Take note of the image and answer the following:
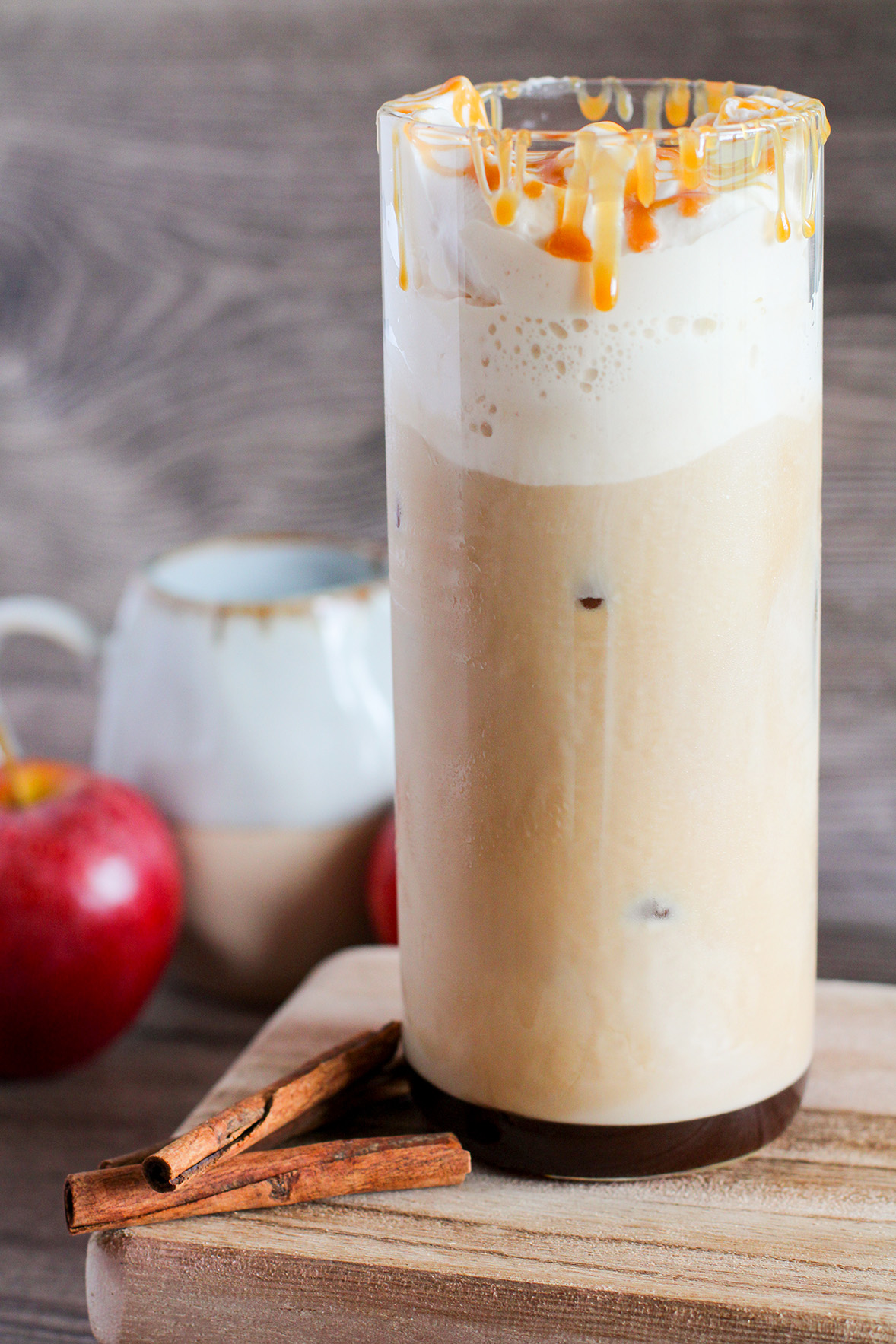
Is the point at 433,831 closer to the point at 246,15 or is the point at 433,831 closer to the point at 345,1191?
the point at 345,1191

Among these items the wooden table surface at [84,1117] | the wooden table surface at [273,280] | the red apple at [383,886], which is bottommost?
the wooden table surface at [84,1117]

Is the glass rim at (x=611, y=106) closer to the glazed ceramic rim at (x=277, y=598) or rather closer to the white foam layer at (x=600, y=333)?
the white foam layer at (x=600, y=333)

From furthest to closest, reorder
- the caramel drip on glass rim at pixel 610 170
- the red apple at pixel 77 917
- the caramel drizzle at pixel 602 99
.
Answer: the red apple at pixel 77 917 → the caramel drizzle at pixel 602 99 → the caramel drip on glass rim at pixel 610 170

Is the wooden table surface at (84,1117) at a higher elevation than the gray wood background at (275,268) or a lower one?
lower

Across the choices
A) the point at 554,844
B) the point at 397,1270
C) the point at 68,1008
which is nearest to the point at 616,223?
the point at 554,844

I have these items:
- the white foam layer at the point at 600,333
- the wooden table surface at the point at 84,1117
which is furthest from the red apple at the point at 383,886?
the white foam layer at the point at 600,333

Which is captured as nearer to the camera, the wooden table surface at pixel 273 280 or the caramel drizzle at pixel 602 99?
the caramel drizzle at pixel 602 99

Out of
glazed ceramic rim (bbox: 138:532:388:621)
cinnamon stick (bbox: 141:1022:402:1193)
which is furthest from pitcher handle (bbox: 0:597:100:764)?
cinnamon stick (bbox: 141:1022:402:1193)

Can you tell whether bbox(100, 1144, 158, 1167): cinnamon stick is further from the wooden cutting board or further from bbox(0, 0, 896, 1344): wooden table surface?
bbox(0, 0, 896, 1344): wooden table surface
